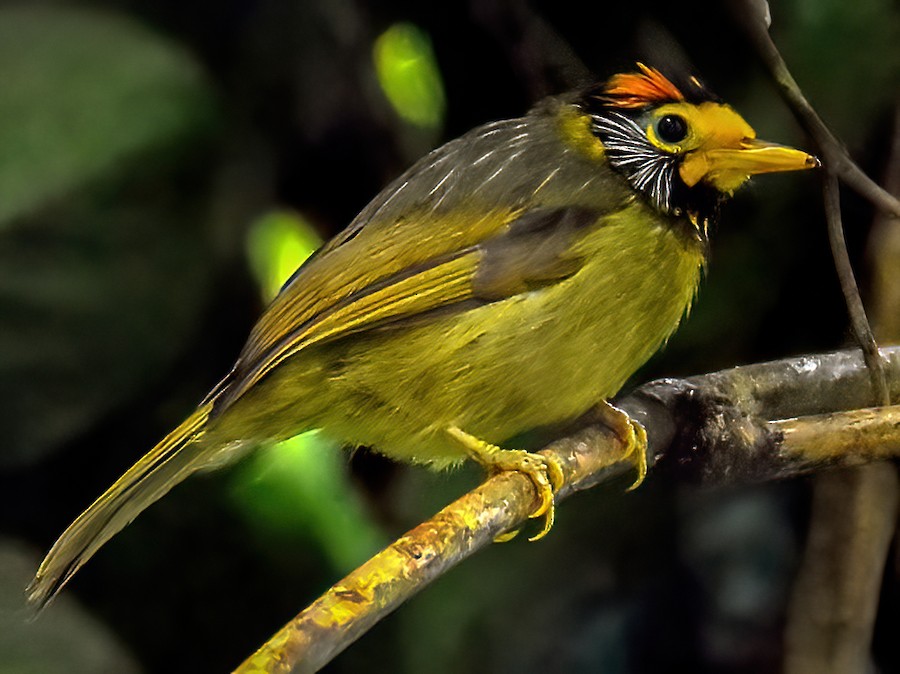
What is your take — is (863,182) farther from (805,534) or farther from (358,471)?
(358,471)

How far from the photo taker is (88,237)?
133cm

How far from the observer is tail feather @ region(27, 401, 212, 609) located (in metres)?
1.20

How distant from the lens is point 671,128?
4.41 ft

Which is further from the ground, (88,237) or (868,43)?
(88,237)

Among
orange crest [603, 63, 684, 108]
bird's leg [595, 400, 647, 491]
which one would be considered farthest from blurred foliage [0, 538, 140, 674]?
orange crest [603, 63, 684, 108]

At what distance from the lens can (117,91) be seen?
135cm

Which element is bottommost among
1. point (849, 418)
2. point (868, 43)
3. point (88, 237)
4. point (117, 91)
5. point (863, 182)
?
point (849, 418)

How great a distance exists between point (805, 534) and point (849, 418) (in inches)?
5.6

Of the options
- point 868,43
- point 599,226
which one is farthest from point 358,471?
point 868,43

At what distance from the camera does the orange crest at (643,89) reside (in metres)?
1.33

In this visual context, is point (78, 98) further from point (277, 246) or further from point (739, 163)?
point (739, 163)

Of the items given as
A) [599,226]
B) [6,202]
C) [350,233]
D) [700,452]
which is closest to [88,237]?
[6,202]

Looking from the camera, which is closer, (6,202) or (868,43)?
(6,202)

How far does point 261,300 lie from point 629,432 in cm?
45
